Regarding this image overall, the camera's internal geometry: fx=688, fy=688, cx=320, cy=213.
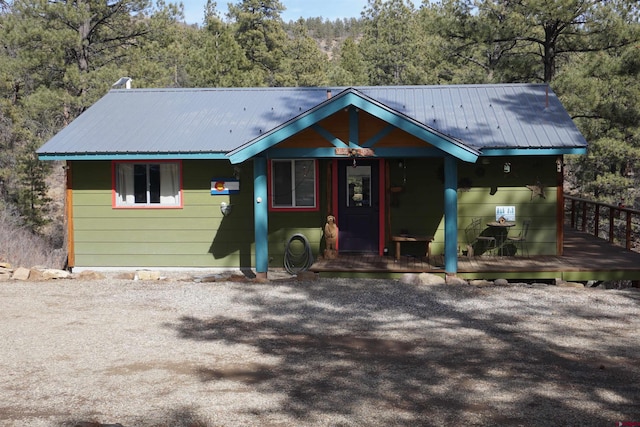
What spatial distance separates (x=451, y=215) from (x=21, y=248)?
1034 centimetres

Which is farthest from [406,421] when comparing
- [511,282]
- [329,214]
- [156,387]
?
[329,214]

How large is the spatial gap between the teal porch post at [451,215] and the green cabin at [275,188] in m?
0.96

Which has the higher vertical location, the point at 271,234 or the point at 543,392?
the point at 271,234

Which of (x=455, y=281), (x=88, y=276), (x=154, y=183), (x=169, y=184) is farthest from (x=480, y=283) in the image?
(x=88, y=276)

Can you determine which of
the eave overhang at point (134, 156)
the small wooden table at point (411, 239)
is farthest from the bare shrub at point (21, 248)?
the small wooden table at point (411, 239)

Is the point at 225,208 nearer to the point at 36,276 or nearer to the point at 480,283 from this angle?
the point at 36,276

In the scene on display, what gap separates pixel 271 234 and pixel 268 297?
287cm

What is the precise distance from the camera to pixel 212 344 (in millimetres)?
7883

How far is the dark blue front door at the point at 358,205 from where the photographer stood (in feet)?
43.2

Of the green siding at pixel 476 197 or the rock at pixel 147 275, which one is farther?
the green siding at pixel 476 197

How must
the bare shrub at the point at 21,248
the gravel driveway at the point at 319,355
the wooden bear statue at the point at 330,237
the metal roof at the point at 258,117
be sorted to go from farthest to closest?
the bare shrub at the point at 21,248 → the wooden bear statue at the point at 330,237 → the metal roof at the point at 258,117 → the gravel driveway at the point at 319,355

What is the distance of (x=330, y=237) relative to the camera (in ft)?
42.0

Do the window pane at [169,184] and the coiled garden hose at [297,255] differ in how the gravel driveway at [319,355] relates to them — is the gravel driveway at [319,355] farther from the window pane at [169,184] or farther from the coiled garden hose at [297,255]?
the window pane at [169,184]

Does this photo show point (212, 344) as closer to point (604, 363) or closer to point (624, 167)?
point (604, 363)
